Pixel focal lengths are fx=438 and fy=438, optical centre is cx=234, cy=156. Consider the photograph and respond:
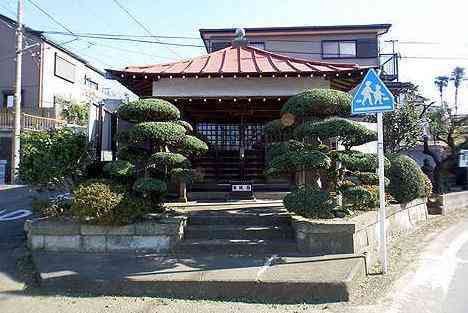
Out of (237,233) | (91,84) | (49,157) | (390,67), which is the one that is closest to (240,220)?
(237,233)

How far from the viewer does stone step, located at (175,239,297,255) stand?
6770mm

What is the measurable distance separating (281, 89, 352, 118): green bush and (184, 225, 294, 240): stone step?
205 centimetres

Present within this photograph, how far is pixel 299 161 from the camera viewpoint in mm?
7102

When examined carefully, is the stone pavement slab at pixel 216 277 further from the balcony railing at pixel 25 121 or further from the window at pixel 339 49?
the window at pixel 339 49

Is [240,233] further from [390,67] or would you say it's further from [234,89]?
[390,67]

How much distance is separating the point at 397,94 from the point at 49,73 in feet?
→ 69.8

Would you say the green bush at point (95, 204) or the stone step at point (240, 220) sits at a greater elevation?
the green bush at point (95, 204)

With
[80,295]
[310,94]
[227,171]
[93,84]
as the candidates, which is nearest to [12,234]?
[80,295]

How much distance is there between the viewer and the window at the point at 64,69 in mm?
29453

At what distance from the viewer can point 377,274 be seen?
6453 mm

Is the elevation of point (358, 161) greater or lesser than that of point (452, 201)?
greater

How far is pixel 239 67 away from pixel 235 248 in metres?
4.92

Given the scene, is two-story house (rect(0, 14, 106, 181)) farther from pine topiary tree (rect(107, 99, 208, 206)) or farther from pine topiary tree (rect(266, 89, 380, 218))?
pine topiary tree (rect(266, 89, 380, 218))

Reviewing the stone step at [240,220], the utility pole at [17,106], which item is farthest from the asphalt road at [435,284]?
the utility pole at [17,106]
